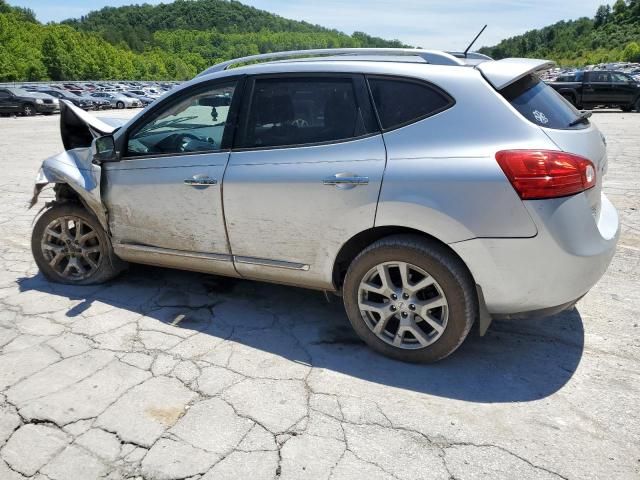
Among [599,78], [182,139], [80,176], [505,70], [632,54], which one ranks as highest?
[505,70]

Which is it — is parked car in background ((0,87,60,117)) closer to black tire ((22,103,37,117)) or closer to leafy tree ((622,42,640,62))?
black tire ((22,103,37,117))

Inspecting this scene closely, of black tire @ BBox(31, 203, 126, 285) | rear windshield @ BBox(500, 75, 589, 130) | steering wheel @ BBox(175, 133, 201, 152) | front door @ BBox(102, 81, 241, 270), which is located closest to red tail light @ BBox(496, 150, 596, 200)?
rear windshield @ BBox(500, 75, 589, 130)

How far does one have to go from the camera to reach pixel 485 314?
2.86 meters

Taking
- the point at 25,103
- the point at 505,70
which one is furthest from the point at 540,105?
the point at 25,103

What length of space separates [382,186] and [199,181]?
132 centimetres

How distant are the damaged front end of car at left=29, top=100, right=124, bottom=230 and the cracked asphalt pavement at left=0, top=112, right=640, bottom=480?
2.67 ft

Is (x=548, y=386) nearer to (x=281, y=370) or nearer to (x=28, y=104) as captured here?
(x=281, y=370)

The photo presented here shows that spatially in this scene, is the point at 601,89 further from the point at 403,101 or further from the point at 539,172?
the point at 539,172

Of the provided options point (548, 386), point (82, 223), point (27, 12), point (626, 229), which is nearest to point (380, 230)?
point (548, 386)

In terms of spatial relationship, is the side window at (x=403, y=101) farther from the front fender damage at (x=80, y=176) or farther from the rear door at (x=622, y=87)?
the rear door at (x=622, y=87)

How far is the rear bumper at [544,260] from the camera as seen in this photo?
259 centimetres

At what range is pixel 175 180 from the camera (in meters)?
3.56

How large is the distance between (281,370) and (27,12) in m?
147

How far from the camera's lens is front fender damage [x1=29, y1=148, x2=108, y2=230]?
3.98 metres
